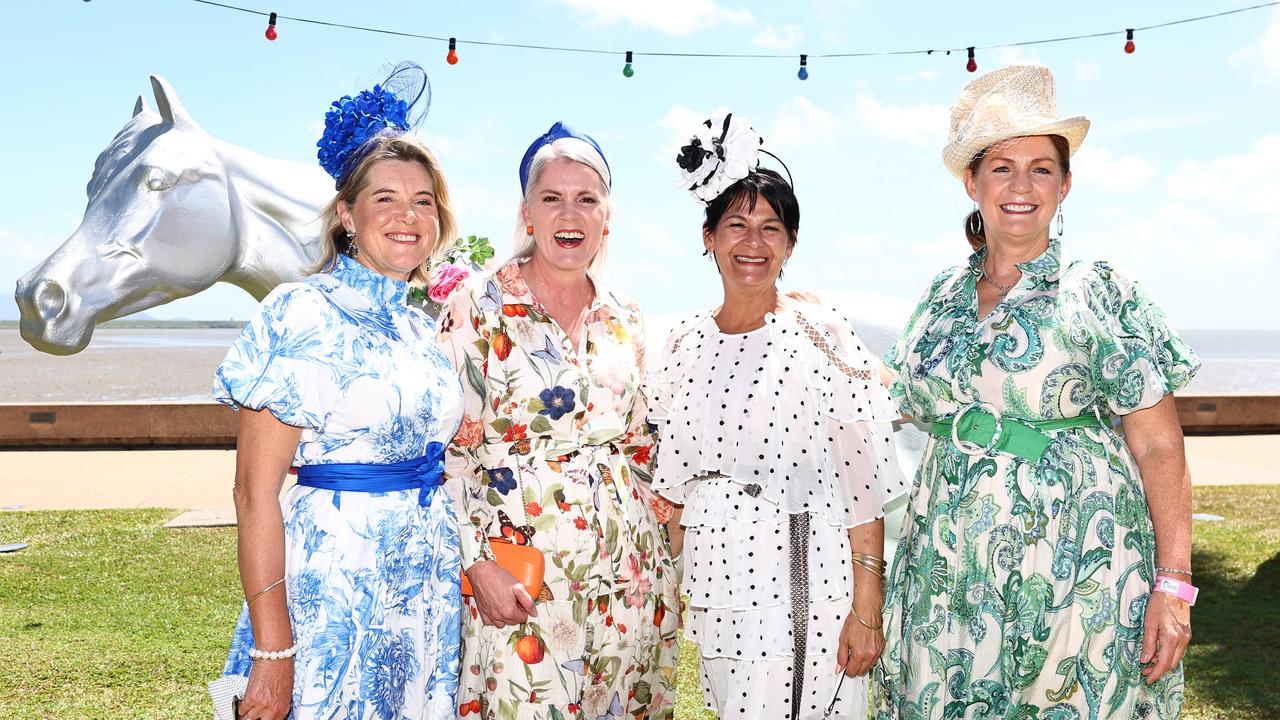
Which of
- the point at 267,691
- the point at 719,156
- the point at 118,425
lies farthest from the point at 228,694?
the point at 118,425

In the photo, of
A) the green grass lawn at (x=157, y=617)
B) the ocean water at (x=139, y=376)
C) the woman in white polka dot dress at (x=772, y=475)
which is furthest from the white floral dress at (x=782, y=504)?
the ocean water at (x=139, y=376)

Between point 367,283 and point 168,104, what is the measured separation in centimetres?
348

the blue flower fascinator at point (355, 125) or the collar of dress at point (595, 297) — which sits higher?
the blue flower fascinator at point (355, 125)

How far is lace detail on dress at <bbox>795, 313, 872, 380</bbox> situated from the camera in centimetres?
217

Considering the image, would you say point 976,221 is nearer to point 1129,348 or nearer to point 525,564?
point 1129,348

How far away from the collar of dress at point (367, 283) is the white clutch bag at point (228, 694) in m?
0.80

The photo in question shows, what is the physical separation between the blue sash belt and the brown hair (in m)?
1.39

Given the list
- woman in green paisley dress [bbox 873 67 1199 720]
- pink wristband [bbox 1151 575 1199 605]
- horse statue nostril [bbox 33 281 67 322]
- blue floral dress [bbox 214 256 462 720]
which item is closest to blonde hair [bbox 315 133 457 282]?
blue floral dress [bbox 214 256 462 720]

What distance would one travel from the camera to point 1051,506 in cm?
204

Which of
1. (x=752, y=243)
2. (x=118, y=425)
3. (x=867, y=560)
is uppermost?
(x=752, y=243)

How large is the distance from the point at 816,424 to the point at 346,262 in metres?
→ 1.10

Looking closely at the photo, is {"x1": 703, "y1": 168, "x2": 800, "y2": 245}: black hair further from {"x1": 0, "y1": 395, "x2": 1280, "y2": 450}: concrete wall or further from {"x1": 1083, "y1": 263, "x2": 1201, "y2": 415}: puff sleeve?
{"x1": 0, "y1": 395, "x2": 1280, "y2": 450}: concrete wall

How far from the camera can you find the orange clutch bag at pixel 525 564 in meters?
2.24

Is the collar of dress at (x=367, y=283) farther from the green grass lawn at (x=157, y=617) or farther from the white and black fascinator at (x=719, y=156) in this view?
the green grass lawn at (x=157, y=617)
